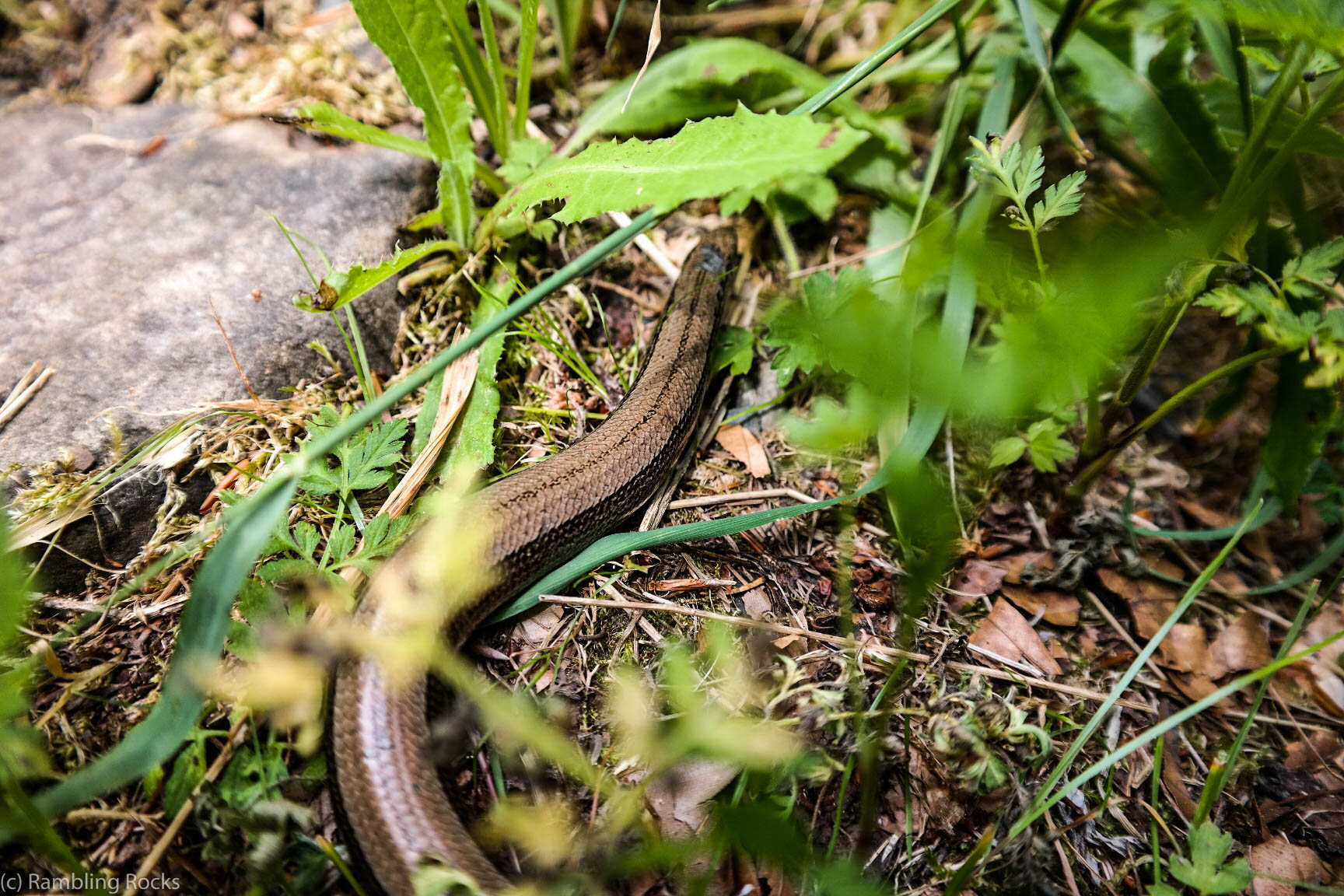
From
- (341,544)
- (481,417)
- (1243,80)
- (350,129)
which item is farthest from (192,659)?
(1243,80)

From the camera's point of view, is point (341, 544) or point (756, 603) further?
point (756, 603)

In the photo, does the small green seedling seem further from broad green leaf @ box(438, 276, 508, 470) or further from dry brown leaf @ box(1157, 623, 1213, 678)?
broad green leaf @ box(438, 276, 508, 470)

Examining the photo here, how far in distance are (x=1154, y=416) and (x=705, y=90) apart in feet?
6.35

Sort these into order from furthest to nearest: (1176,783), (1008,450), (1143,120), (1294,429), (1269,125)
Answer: (1143,120) → (1294,429) → (1008,450) → (1176,783) → (1269,125)

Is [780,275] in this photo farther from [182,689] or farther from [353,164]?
[182,689]

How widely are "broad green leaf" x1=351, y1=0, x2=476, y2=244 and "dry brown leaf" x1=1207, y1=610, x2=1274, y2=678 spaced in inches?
108

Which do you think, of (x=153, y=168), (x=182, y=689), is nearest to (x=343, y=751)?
(x=182, y=689)

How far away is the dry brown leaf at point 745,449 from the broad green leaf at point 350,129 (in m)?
1.33

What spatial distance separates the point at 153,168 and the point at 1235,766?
392 centimetres

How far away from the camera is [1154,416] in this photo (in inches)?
72.6

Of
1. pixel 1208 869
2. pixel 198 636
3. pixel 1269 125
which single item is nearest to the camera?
pixel 198 636

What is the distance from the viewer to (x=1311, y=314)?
1604 mm

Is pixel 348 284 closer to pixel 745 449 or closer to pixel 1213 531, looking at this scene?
pixel 745 449

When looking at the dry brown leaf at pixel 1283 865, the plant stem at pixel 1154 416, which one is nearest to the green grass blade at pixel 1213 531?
the plant stem at pixel 1154 416
